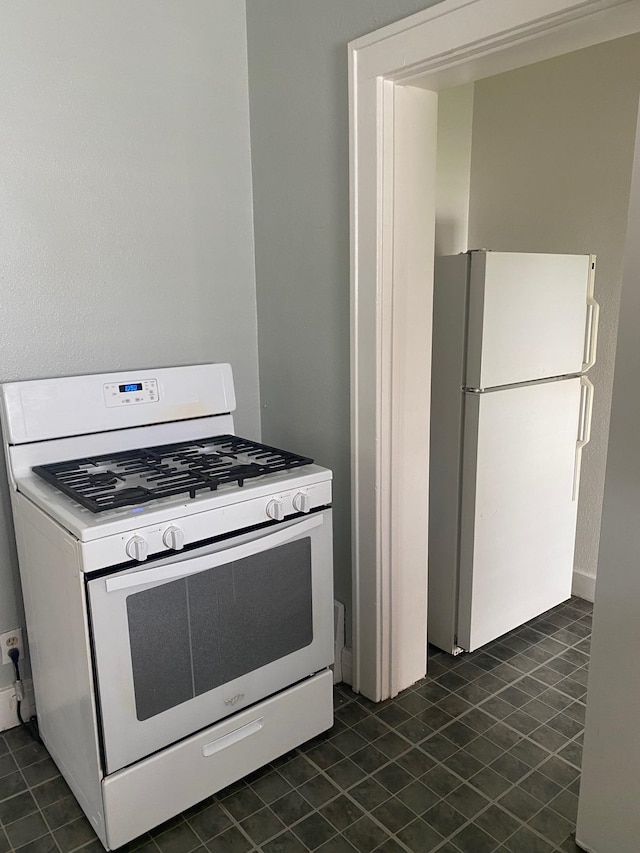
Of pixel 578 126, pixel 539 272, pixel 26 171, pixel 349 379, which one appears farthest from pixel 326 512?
pixel 578 126

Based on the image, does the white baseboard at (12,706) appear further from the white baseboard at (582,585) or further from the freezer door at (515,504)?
the white baseboard at (582,585)

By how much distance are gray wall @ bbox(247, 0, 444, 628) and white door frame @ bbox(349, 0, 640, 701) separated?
0.34ft

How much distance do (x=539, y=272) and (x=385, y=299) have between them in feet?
2.41

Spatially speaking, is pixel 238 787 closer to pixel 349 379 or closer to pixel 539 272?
pixel 349 379

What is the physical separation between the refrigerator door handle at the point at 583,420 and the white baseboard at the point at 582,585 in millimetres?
461

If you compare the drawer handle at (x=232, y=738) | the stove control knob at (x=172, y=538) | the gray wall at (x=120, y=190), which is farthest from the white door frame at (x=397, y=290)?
the stove control knob at (x=172, y=538)

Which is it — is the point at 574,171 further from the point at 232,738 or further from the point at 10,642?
the point at 10,642

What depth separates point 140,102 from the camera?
215 cm

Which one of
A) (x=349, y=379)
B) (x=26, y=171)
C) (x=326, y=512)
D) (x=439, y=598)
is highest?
(x=26, y=171)

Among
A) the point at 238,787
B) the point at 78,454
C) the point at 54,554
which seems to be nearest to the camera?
the point at 54,554

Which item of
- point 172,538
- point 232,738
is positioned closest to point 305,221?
point 172,538

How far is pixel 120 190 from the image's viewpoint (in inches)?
84.5

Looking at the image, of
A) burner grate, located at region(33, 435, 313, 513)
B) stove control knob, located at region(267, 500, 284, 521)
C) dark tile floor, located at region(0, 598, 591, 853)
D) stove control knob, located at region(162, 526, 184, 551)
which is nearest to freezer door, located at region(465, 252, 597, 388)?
burner grate, located at region(33, 435, 313, 513)

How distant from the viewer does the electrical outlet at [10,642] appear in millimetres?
2092
